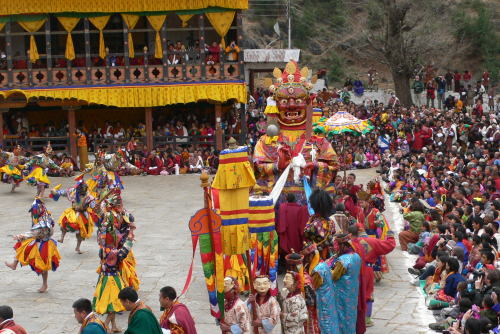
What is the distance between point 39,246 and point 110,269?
2071 mm

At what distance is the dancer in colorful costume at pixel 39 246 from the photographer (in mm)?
13609

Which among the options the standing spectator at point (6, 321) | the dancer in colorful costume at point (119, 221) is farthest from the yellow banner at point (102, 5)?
the standing spectator at point (6, 321)

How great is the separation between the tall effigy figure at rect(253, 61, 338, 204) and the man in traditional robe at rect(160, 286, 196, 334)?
17.6ft

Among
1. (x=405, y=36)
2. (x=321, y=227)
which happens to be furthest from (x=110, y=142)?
(x=321, y=227)

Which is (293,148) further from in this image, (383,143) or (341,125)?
(383,143)

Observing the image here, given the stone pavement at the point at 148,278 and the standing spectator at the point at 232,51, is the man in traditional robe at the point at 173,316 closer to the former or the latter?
the stone pavement at the point at 148,278

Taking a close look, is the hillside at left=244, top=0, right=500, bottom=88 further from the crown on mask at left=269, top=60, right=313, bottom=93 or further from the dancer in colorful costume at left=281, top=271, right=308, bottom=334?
the dancer in colorful costume at left=281, top=271, right=308, bottom=334

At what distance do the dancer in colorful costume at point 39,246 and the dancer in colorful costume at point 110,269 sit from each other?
1.77 meters

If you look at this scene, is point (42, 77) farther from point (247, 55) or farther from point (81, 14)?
point (247, 55)

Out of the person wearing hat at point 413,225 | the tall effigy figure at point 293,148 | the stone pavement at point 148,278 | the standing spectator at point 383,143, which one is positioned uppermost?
the tall effigy figure at point 293,148

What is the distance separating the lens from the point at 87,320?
8750 mm

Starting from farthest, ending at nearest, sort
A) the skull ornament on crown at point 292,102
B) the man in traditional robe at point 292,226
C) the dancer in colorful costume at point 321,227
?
the skull ornament on crown at point 292,102, the man in traditional robe at point 292,226, the dancer in colorful costume at point 321,227

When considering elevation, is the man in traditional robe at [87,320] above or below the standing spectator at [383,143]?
below

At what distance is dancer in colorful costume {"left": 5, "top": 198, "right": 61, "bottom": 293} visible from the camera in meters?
13.6
